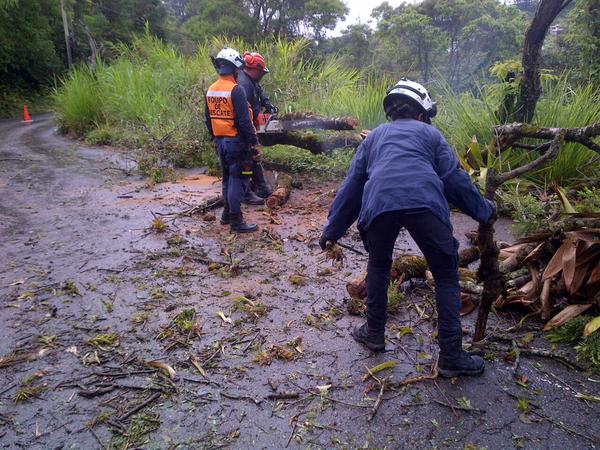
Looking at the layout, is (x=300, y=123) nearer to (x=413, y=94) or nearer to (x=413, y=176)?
(x=413, y=94)

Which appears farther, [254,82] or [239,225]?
[254,82]

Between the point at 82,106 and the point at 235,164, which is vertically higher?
the point at 235,164

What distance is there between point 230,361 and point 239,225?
2756mm

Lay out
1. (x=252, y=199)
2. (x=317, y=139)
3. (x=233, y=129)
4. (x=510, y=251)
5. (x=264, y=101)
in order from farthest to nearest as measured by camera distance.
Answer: (x=317, y=139), (x=252, y=199), (x=264, y=101), (x=233, y=129), (x=510, y=251)

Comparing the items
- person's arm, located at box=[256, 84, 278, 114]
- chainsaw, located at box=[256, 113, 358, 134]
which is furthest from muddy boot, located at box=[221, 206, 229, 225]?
chainsaw, located at box=[256, 113, 358, 134]

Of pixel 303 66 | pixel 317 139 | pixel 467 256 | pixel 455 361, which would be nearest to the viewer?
pixel 455 361

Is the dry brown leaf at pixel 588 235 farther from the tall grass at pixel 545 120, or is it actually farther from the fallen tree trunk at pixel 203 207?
the fallen tree trunk at pixel 203 207

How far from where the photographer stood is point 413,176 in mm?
2816

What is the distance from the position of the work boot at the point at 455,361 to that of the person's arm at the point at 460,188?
76cm

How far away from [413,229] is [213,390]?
60.1 inches

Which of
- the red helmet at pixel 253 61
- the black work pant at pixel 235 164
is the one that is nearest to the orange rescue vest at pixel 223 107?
the black work pant at pixel 235 164

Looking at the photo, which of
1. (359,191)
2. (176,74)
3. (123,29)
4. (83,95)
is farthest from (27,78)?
(359,191)

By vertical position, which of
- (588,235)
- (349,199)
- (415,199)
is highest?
(415,199)

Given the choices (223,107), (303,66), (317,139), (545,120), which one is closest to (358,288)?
(223,107)
